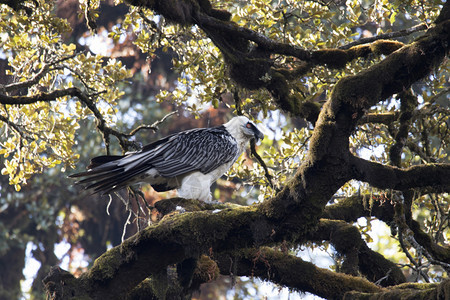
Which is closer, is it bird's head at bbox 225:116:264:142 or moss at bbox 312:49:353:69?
moss at bbox 312:49:353:69

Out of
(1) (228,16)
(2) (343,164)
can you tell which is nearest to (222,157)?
(1) (228,16)

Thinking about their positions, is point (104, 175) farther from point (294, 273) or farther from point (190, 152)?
point (294, 273)

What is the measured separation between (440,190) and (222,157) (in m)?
2.90

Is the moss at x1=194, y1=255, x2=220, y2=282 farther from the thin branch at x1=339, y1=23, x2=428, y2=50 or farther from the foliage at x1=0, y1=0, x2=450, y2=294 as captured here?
the thin branch at x1=339, y1=23, x2=428, y2=50

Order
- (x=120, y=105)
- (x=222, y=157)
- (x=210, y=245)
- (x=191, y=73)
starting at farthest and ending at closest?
(x=120, y=105), (x=191, y=73), (x=222, y=157), (x=210, y=245)

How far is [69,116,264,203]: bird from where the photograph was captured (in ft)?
20.4

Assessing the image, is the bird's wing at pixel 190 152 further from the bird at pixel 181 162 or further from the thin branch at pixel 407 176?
the thin branch at pixel 407 176

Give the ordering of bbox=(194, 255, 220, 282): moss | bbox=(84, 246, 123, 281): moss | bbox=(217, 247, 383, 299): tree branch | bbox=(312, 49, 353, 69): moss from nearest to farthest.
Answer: bbox=(84, 246, 123, 281): moss, bbox=(217, 247, 383, 299): tree branch, bbox=(194, 255, 220, 282): moss, bbox=(312, 49, 353, 69): moss

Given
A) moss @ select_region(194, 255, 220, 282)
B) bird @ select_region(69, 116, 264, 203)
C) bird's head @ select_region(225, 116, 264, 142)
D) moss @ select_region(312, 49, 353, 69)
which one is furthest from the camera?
bird's head @ select_region(225, 116, 264, 142)

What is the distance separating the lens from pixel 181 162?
23.2ft

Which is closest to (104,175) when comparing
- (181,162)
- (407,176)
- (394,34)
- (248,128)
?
(181,162)

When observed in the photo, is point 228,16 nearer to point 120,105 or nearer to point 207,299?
point 120,105

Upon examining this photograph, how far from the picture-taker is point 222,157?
7.37m

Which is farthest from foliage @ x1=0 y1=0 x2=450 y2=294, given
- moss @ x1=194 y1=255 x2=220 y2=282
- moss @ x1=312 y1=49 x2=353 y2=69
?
moss @ x1=194 y1=255 x2=220 y2=282
